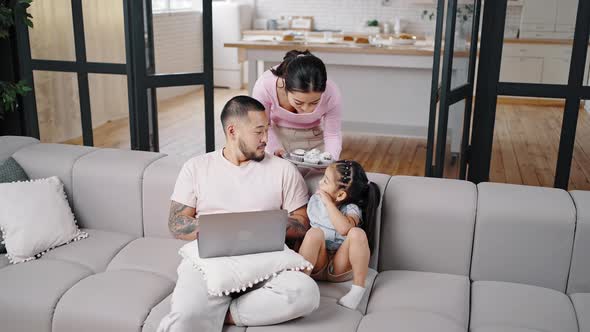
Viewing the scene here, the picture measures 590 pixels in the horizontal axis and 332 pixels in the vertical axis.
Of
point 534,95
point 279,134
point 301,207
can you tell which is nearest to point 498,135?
point 534,95

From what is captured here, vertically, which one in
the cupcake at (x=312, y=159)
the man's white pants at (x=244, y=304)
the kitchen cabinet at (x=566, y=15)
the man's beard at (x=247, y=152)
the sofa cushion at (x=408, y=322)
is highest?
the kitchen cabinet at (x=566, y=15)

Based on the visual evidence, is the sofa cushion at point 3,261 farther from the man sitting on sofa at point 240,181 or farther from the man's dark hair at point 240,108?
the man's dark hair at point 240,108

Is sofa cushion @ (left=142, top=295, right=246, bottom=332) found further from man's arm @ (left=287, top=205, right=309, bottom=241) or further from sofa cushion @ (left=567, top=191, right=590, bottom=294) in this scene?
sofa cushion @ (left=567, top=191, right=590, bottom=294)

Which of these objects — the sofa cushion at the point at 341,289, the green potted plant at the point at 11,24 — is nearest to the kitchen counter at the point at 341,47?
the green potted plant at the point at 11,24

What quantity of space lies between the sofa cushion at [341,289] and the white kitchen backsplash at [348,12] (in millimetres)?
6245

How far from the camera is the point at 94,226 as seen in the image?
2779 mm

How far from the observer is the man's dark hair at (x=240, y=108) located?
2.33 meters

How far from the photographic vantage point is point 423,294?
217 centimetres

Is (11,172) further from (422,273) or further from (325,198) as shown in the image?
(422,273)

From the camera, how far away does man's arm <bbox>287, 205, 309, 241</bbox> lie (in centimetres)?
230

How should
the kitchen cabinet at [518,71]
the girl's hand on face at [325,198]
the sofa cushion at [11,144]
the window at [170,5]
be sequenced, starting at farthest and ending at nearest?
the window at [170,5]
the kitchen cabinet at [518,71]
the sofa cushion at [11,144]
the girl's hand on face at [325,198]

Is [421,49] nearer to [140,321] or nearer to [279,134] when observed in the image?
[279,134]

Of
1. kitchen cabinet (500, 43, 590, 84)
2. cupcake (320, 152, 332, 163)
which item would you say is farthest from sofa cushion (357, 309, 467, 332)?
kitchen cabinet (500, 43, 590, 84)

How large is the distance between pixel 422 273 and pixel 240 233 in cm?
76
